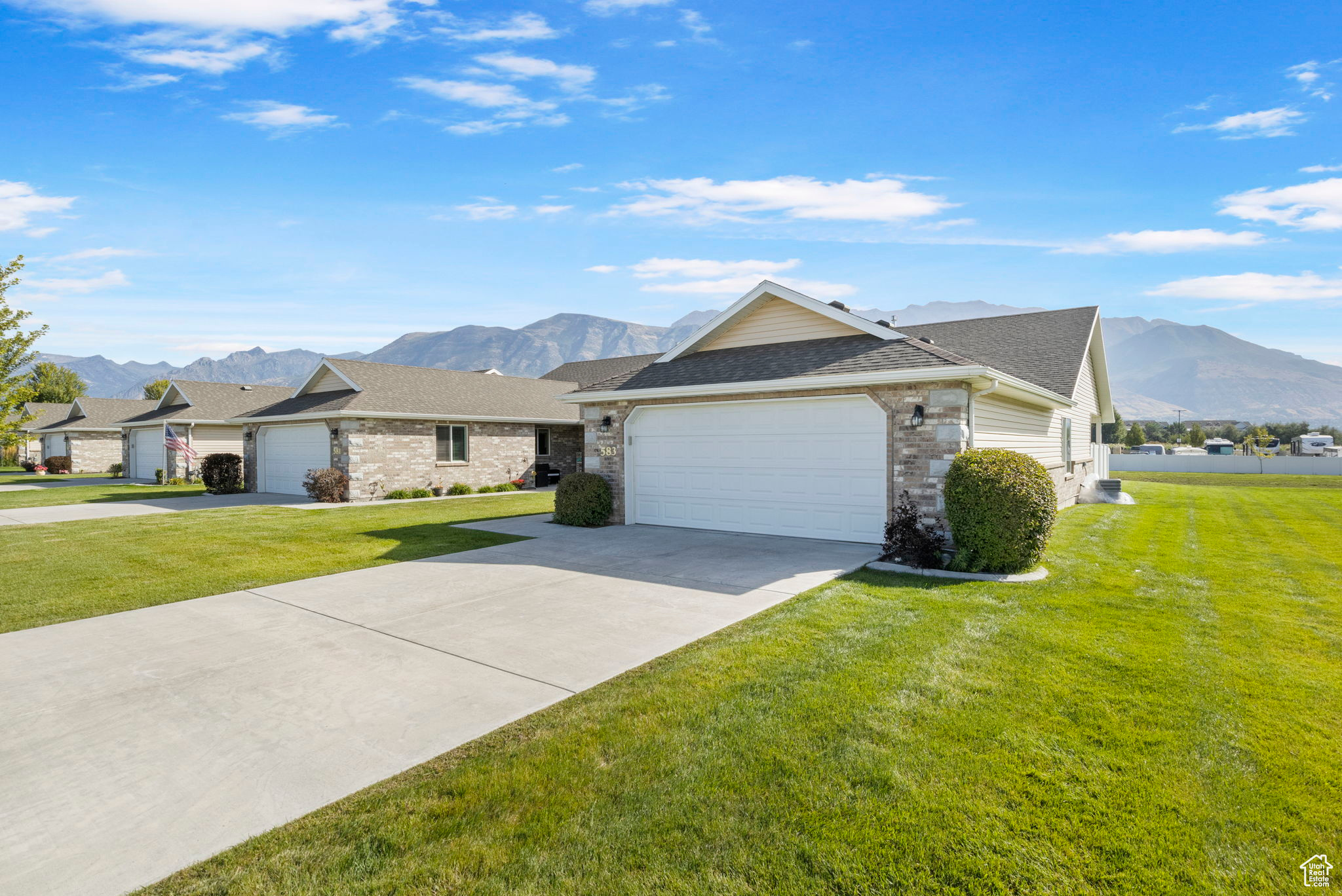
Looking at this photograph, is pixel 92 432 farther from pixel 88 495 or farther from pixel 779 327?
pixel 779 327

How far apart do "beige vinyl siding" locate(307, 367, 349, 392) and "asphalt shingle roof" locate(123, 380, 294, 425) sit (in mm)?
5437

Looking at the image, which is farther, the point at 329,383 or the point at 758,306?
the point at 329,383

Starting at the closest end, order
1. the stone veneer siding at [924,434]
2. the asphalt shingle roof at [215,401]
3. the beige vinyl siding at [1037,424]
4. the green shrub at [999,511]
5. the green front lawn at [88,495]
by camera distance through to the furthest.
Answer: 1. the green shrub at [999,511]
2. the stone veneer siding at [924,434]
3. the beige vinyl siding at [1037,424]
4. the green front lawn at [88,495]
5. the asphalt shingle roof at [215,401]

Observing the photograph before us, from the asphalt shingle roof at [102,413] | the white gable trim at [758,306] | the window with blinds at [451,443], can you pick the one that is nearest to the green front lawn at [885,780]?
the white gable trim at [758,306]

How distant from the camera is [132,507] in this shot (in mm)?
18156

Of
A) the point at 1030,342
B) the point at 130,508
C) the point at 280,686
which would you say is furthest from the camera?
the point at 130,508

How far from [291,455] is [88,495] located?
7549 mm

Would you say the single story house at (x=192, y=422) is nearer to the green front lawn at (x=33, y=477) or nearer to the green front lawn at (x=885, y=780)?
the green front lawn at (x=33, y=477)

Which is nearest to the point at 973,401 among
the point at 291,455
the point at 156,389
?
the point at 291,455

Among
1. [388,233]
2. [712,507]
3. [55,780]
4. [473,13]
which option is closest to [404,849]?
[55,780]

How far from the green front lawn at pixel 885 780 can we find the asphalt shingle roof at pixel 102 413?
43.6 meters

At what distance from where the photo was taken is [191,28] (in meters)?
10.7

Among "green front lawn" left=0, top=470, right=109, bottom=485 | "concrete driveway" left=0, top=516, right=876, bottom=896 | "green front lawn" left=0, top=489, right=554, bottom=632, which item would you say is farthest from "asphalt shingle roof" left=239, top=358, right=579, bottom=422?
"green front lawn" left=0, top=470, right=109, bottom=485

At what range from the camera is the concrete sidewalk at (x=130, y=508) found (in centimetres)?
1570
